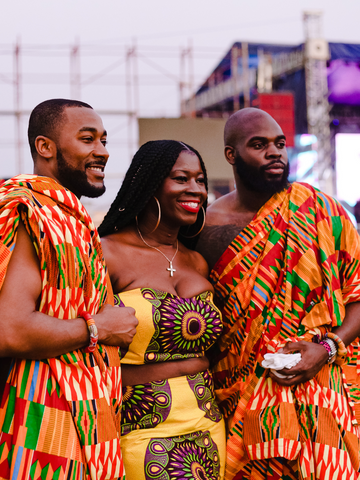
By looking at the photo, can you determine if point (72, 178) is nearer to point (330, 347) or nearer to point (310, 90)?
point (330, 347)

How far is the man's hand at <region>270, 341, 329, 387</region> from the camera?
252cm

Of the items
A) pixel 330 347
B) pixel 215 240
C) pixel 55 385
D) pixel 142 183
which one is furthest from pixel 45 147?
pixel 330 347

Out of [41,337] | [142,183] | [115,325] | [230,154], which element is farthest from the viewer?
[230,154]

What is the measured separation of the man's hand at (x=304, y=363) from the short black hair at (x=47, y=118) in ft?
5.42

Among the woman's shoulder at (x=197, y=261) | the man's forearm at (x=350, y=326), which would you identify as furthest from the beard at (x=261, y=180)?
the man's forearm at (x=350, y=326)

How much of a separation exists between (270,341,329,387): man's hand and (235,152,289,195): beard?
1.05 metres

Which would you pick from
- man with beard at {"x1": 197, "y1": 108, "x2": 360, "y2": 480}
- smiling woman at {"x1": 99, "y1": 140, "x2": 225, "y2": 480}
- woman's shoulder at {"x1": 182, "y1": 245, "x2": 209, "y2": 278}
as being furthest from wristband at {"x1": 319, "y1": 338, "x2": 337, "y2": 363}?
woman's shoulder at {"x1": 182, "y1": 245, "x2": 209, "y2": 278}

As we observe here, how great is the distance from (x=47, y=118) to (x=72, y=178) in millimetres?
329

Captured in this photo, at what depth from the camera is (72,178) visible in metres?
2.32

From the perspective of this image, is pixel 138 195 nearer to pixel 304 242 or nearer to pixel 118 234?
pixel 118 234

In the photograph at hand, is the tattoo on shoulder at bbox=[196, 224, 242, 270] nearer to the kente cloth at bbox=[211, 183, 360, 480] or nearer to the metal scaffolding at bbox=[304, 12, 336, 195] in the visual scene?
the kente cloth at bbox=[211, 183, 360, 480]

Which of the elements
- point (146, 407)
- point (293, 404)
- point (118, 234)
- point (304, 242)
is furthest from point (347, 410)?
point (118, 234)

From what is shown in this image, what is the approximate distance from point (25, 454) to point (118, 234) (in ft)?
4.26

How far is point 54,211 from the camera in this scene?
6.58 ft
